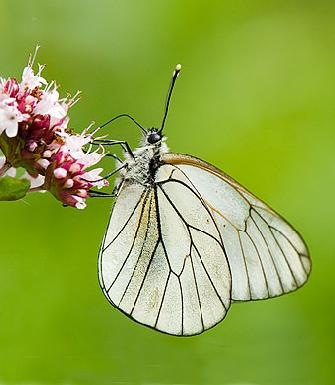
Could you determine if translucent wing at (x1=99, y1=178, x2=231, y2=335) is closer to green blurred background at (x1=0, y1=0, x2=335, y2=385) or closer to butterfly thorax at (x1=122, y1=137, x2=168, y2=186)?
butterfly thorax at (x1=122, y1=137, x2=168, y2=186)

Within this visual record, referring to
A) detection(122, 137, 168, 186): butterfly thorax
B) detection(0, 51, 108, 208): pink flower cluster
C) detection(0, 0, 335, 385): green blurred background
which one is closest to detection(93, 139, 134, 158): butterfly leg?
detection(122, 137, 168, 186): butterfly thorax

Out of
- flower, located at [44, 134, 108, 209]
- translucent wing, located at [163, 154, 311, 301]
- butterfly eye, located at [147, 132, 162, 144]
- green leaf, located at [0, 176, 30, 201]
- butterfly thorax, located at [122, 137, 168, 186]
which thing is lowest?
green leaf, located at [0, 176, 30, 201]

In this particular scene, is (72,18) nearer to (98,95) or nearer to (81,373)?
(98,95)

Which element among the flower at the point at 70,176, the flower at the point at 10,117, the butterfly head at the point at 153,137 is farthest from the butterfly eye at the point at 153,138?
the flower at the point at 10,117

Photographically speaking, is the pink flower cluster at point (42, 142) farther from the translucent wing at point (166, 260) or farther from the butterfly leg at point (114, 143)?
the translucent wing at point (166, 260)

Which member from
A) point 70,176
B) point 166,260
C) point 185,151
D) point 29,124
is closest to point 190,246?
point 166,260

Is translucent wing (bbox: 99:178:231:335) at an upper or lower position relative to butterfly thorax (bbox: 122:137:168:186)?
lower

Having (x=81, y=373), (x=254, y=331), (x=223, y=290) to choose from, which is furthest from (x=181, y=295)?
(x=254, y=331)
